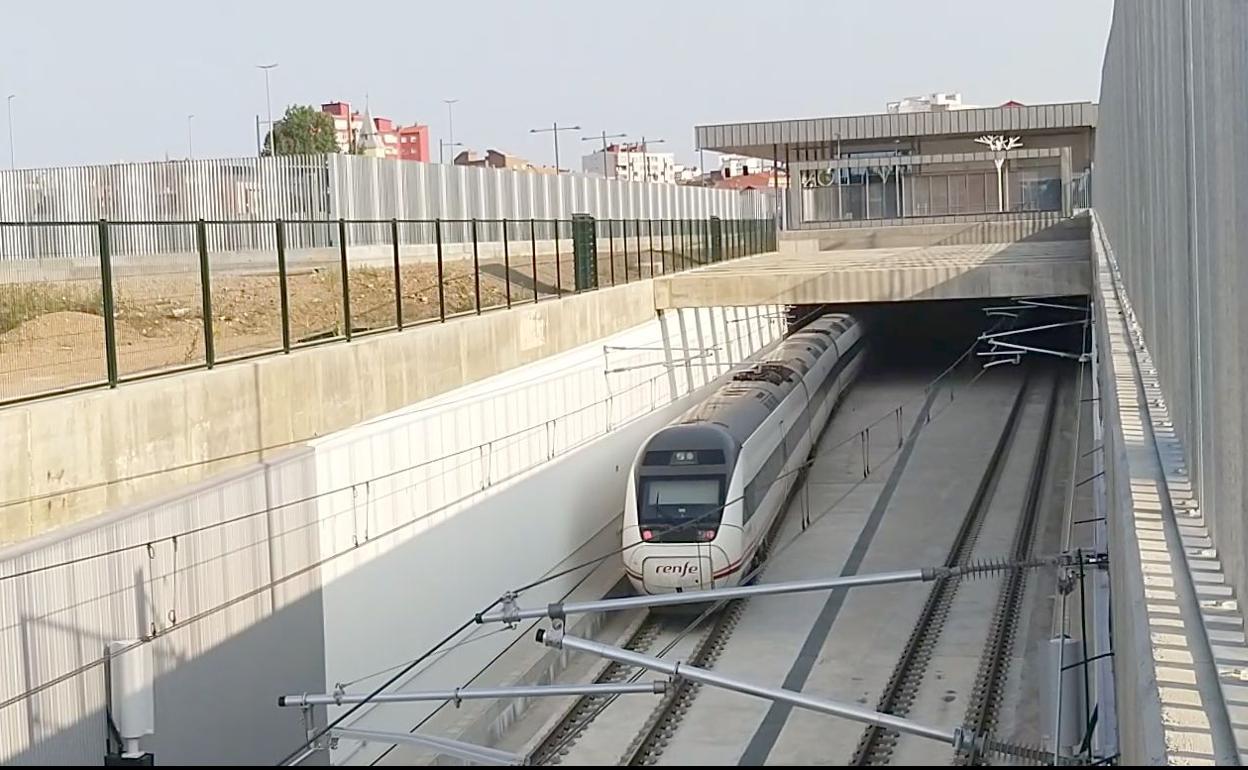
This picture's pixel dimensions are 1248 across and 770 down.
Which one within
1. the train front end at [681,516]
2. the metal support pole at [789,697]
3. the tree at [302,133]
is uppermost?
the tree at [302,133]

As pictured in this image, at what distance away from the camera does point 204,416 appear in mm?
14625

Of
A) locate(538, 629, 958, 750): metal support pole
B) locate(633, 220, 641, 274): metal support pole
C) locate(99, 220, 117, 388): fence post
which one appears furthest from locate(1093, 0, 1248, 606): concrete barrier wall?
locate(633, 220, 641, 274): metal support pole

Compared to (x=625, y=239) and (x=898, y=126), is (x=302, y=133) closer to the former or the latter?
(x=898, y=126)

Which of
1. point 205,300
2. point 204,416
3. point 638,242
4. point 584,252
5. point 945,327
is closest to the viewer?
point 204,416

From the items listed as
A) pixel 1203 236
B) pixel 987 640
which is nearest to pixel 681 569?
pixel 987 640

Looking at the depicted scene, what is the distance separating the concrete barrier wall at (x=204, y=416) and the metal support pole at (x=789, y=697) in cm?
430

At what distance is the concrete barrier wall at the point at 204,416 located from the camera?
11.9 meters

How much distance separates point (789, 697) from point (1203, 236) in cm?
329

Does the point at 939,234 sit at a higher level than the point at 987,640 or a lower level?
higher

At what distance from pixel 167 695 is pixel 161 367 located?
3.46 m

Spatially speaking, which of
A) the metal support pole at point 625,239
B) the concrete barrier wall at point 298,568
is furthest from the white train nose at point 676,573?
the metal support pole at point 625,239

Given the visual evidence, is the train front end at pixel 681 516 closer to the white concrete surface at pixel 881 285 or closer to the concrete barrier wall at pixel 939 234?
the white concrete surface at pixel 881 285

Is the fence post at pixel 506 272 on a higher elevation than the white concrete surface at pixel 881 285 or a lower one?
higher

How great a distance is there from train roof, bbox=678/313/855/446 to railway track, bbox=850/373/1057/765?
3982 millimetres
